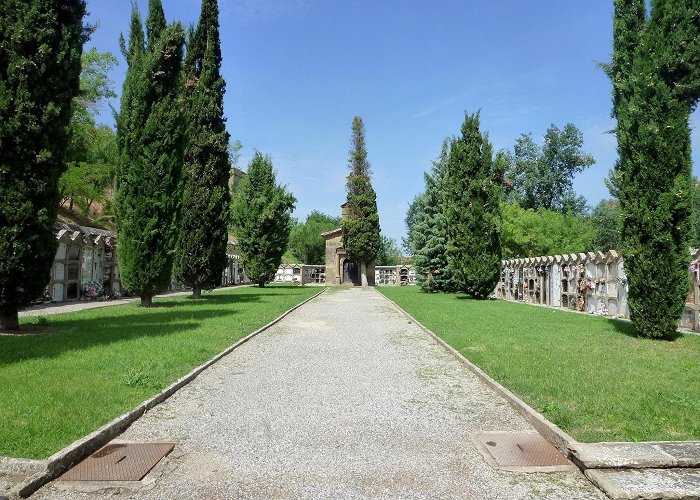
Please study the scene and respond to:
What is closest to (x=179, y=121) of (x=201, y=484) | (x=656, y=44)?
(x=656, y=44)

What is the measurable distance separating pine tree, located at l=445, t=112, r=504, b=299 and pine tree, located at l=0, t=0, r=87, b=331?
19123 millimetres

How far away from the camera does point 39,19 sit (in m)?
10.8

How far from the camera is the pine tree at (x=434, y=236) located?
34.1 meters

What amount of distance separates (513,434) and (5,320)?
10.9m

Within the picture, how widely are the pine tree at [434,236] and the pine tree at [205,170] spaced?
1505 cm

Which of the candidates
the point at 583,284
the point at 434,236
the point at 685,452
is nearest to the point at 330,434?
the point at 685,452

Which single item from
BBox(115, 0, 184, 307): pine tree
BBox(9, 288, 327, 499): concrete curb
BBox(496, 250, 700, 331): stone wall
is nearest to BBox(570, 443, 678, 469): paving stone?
BBox(9, 288, 327, 499): concrete curb

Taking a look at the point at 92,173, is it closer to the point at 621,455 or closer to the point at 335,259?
the point at 335,259

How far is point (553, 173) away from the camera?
5919 centimetres

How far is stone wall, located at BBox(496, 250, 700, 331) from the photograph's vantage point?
13.3m

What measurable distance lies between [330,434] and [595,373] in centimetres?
447

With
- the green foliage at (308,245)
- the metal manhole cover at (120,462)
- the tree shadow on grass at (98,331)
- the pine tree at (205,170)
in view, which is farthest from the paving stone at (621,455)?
the green foliage at (308,245)

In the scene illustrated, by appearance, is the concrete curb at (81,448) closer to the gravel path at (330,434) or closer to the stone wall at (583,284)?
the gravel path at (330,434)

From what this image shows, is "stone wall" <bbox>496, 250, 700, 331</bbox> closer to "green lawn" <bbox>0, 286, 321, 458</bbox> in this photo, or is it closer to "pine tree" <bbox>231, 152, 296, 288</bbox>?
"green lawn" <bbox>0, 286, 321, 458</bbox>
